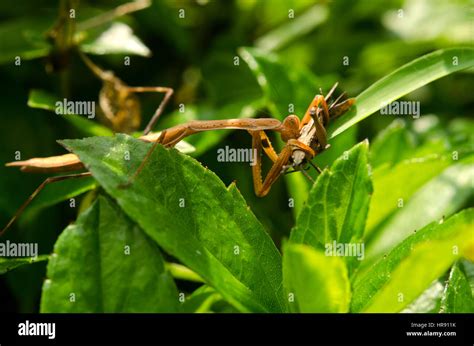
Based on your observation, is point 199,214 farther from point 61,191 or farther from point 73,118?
point 73,118

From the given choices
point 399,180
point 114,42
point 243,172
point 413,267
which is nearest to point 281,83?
point 243,172

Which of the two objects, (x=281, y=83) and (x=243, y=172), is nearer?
(x=281, y=83)

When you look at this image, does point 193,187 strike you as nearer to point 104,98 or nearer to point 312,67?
point 104,98

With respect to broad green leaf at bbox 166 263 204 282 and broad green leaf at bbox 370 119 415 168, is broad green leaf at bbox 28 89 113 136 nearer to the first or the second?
broad green leaf at bbox 166 263 204 282

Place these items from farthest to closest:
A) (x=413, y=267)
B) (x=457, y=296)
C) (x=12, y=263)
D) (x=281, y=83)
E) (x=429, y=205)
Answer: (x=281, y=83) < (x=429, y=205) < (x=12, y=263) < (x=457, y=296) < (x=413, y=267)

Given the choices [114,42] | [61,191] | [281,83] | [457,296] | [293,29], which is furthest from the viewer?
[293,29]

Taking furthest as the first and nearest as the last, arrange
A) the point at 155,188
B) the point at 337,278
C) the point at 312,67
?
the point at 312,67 → the point at 155,188 → the point at 337,278

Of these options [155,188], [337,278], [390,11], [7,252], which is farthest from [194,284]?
[390,11]
